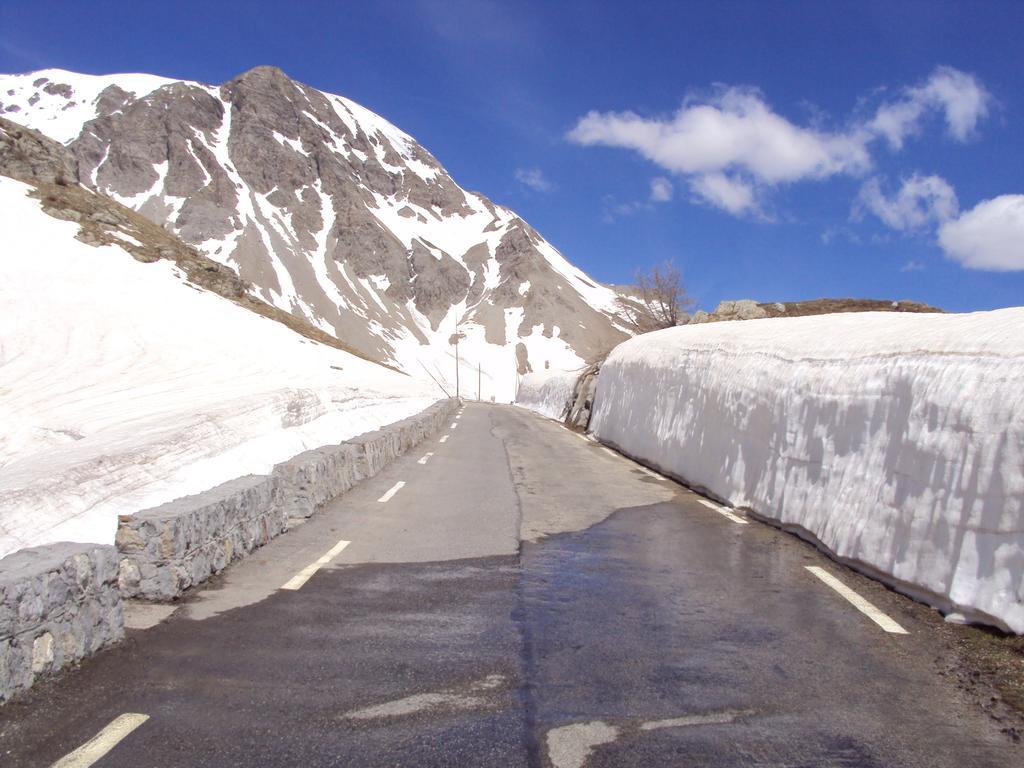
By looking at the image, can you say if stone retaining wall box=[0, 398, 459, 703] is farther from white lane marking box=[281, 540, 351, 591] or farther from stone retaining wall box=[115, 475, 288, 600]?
white lane marking box=[281, 540, 351, 591]

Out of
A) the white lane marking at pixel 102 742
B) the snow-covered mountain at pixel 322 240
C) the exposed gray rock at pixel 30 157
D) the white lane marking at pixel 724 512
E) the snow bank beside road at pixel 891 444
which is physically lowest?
the white lane marking at pixel 102 742

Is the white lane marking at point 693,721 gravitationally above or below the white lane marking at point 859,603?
below

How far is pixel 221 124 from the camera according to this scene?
18150 cm

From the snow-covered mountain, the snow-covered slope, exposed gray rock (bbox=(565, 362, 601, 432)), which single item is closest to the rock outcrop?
exposed gray rock (bbox=(565, 362, 601, 432))

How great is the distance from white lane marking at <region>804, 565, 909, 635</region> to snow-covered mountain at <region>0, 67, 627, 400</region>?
117 metres

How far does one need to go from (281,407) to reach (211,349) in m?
18.3

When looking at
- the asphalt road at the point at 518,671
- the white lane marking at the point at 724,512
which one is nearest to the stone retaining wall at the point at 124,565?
the asphalt road at the point at 518,671

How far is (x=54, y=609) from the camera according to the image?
429 centimetres

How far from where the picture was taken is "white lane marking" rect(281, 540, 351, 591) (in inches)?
253

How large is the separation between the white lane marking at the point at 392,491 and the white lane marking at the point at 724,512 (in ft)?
15.5

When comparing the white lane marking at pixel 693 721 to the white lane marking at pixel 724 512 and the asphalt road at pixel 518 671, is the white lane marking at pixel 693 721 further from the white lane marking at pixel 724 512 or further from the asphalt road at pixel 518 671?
the white lane marking at pixel 724 512

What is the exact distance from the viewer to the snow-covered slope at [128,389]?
9.19 metres

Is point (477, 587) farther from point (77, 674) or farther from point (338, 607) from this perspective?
point (77, 674)

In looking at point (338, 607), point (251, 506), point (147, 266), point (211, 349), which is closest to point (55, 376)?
point (211, 349)
